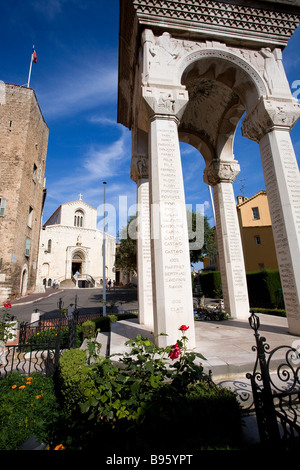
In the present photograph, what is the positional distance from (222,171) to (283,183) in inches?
159

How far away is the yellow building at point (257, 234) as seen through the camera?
23.5 metres

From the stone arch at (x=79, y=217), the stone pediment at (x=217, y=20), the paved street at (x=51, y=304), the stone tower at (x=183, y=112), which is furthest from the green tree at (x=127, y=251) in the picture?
the stone arch at (x=79, y=217)

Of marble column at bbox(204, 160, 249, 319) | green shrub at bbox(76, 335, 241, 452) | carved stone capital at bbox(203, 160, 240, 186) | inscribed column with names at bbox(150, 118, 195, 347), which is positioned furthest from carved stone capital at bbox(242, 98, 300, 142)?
green shrub at bbox(76, 335, 241, 452)

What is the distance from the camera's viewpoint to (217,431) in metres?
2.39

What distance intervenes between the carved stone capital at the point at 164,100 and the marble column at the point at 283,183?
8.41 feet

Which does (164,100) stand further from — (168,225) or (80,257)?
(80,257)

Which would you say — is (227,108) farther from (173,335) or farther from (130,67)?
(173,335)

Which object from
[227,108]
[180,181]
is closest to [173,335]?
[180,181]

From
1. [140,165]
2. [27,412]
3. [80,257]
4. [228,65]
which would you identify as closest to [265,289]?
[140,165]

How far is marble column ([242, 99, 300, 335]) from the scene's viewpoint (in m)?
5.42

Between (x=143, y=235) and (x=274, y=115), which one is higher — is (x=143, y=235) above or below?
below

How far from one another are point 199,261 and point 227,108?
740 inches

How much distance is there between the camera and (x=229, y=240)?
8.84 metres

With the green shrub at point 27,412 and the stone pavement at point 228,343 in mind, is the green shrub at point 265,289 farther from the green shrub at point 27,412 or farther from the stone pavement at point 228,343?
the green shrub at point 27,412
